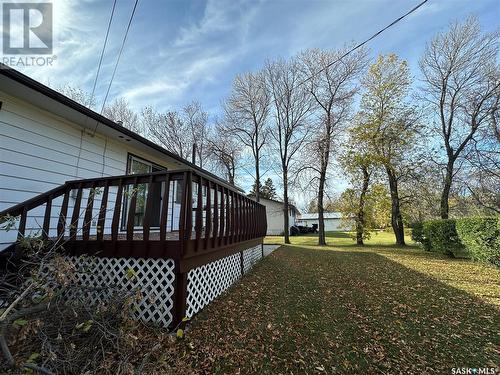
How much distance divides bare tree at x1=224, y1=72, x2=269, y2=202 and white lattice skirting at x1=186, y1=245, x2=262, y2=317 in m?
13.6

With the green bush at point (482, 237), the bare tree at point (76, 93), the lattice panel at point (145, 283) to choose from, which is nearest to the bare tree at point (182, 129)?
the bare tree at point (76, 93)

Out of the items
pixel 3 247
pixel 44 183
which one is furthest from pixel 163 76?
pixel 3 247

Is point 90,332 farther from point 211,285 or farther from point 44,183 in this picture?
point 44,183

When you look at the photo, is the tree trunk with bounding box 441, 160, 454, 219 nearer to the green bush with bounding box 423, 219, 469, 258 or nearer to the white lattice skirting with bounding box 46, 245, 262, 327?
the green bush with bounding box 423, 219, 469, 258

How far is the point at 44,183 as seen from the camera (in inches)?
172

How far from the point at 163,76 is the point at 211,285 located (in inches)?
339

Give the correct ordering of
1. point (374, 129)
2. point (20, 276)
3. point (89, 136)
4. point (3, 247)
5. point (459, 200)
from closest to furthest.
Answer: point (20, 276) < point (3, 247) < point (89, 136) < point (374, 129) < point (459, 200)

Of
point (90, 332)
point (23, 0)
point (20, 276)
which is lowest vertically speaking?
point (90, 332)

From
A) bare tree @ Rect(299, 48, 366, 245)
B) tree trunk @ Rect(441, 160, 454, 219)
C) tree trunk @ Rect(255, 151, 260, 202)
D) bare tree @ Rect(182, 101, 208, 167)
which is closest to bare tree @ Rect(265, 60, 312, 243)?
bare tree @ Rect(299, 48, 366, 245)

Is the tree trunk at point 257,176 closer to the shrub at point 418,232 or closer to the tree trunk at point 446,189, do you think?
the shrub at point 418,232

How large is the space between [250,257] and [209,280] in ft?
11.6

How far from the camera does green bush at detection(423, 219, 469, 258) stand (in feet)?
32.5

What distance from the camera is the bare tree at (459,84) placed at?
13.3 meters

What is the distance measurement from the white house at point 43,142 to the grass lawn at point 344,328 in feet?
10.7
